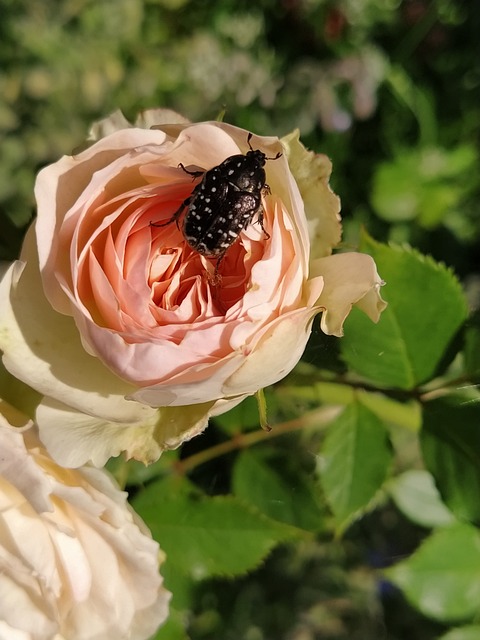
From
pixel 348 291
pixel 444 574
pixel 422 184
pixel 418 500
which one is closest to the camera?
pixel 348 291

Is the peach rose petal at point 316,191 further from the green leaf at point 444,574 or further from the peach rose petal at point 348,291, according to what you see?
the green leaf at point 444,574

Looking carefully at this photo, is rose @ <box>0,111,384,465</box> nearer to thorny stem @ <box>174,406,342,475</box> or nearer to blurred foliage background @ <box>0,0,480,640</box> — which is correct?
thorny stem @ <box>174,406,342,475</box>

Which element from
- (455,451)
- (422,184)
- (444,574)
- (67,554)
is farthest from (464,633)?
(422,184)

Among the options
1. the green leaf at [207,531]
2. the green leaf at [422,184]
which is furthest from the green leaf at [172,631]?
the green leaf at [422,184]

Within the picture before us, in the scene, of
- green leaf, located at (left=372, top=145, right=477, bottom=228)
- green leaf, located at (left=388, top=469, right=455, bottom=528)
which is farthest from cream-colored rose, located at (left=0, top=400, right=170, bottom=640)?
green leaf, located at (left=372, top=145, right=477, bottom=228)

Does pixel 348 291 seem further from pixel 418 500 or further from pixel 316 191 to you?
pixel 418 500

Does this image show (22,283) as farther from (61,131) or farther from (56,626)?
(61,131)
